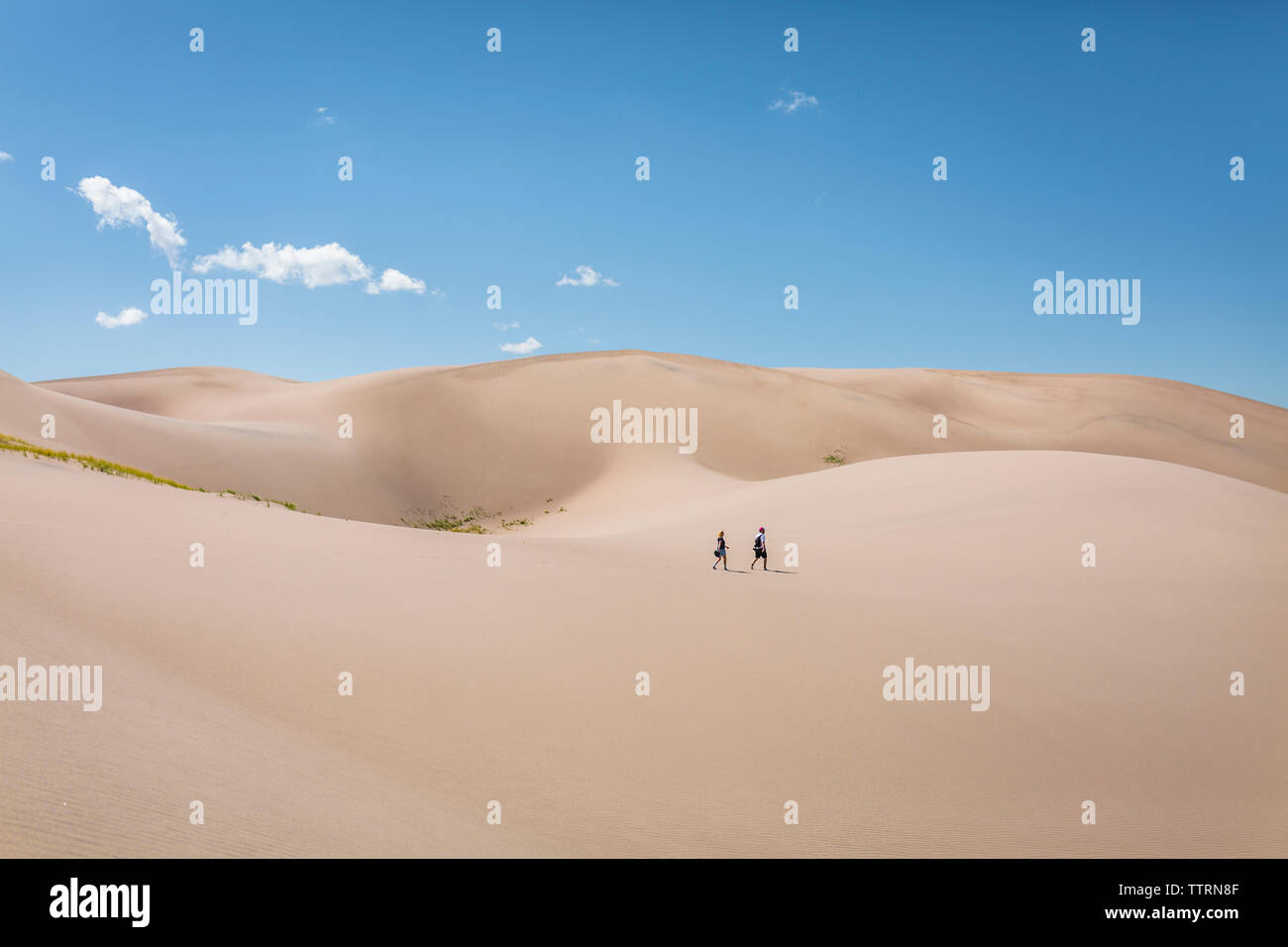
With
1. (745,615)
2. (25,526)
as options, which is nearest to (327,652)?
(25,526)

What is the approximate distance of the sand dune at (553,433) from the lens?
39250mm

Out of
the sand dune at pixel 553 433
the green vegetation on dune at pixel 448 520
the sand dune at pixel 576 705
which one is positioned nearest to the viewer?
the sand dune at pixel 576 705

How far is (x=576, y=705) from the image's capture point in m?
7.39

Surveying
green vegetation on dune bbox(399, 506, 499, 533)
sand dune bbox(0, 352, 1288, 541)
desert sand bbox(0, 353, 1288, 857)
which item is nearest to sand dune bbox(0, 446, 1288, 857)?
desert sand bbox(0, 353, 1288, 857)

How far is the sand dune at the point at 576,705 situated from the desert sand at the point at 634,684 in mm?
37

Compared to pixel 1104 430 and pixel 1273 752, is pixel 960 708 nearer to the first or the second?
pixel 1273 752

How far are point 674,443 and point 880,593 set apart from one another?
40.0 meters

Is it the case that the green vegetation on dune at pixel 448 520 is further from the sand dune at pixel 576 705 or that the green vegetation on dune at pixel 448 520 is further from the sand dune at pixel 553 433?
the sand dune at pixel 576 705

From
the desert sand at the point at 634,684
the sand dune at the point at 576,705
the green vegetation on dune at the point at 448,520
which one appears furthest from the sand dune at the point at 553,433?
the sand dune at the point at 576,705

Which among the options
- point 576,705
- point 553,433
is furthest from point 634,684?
point 553,433

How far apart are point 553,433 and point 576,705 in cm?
4858

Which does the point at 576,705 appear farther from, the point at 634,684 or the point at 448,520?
the point at 448,520

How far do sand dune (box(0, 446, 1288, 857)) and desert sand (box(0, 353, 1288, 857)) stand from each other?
4 centimetres

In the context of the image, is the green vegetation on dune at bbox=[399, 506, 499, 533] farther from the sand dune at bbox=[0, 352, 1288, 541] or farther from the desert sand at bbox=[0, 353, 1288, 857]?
the desert sand at bbox=[0, 353, 1288, 857]
